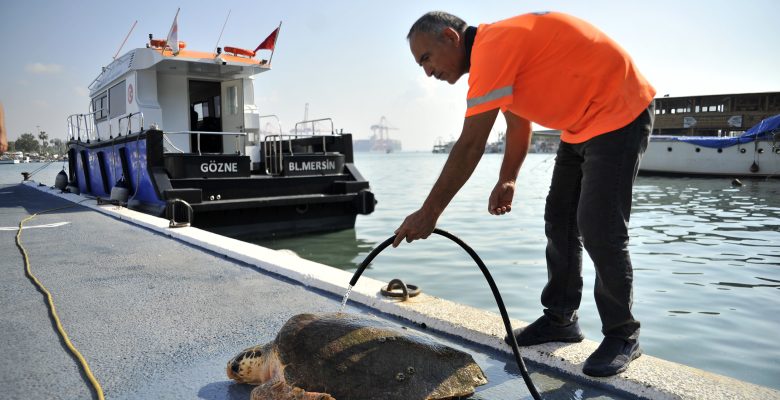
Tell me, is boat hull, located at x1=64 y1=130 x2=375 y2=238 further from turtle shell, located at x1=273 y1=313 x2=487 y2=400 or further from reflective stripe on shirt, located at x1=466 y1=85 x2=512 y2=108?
reflective stripe on shirt, located at x1=466 y1=85 x2=512 y2=108

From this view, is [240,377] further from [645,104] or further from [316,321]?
[645,104]

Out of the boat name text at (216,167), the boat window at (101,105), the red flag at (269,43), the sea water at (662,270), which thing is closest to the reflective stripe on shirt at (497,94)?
the sea water at (662,270)

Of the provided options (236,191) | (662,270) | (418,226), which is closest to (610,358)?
(418,226)

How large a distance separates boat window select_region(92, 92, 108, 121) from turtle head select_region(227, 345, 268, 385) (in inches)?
528

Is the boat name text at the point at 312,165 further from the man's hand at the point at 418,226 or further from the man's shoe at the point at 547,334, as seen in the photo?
the man's hand at the point at 418,226

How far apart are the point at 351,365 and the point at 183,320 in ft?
5.70

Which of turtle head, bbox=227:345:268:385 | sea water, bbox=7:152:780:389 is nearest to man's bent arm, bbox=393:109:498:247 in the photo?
turtle head, bbox=227:345:268:385

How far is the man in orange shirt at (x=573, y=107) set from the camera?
2279 millimetres

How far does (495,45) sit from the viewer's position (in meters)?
2.24

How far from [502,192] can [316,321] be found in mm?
1245

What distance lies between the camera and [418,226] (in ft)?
7.59

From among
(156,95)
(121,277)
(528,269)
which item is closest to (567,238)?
(121,277)

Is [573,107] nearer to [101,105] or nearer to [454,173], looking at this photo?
[454,173]

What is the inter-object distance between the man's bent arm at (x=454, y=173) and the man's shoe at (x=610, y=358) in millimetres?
1022
